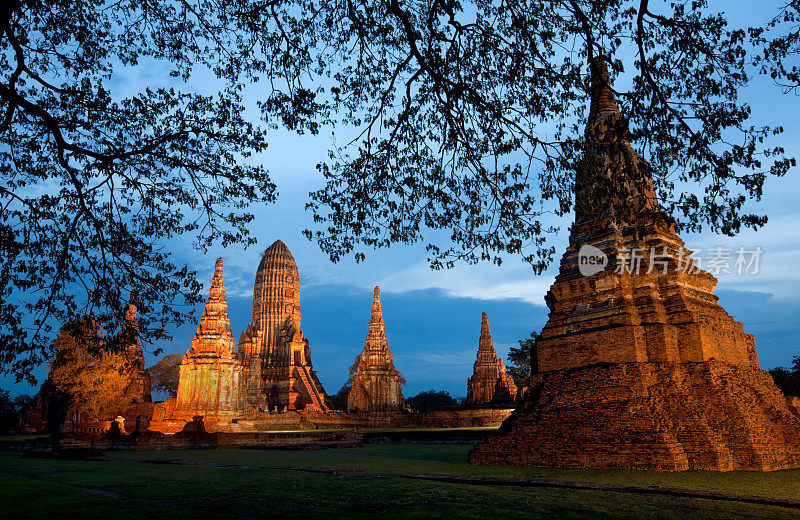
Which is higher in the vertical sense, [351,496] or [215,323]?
[215,323]

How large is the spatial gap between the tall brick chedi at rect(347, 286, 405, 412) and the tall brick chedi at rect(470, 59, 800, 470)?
33.2m

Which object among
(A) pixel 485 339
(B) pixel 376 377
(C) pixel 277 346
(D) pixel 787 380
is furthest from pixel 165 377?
(D) pixel 787 380

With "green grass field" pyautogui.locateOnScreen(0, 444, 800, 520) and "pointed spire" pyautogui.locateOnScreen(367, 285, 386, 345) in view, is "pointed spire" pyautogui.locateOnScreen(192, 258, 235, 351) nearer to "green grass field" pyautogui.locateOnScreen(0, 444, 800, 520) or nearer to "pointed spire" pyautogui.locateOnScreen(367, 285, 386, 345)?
"pointed spire" pyautogui.locateOnScreen(367, 285, 386, 345)

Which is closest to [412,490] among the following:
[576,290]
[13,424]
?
[576,290]

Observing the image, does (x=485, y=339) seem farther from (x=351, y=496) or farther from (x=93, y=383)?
(x=351, y=496)

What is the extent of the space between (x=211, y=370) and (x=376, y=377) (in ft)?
48.2

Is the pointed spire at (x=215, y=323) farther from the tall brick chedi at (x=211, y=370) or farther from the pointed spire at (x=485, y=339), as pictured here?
the pointed spire at (x=485, y=339)

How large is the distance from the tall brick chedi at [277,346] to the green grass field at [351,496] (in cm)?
4114

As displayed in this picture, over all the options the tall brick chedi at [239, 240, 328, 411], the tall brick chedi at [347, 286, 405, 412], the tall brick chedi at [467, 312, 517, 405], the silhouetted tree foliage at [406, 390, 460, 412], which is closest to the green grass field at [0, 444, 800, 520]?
the tall brick chedi at [467, 312, 517, 405]

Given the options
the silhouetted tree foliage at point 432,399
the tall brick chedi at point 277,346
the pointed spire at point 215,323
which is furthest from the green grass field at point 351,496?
the silhouetted tree foliage at point 432,399

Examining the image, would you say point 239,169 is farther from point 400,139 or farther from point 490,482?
point 490,482

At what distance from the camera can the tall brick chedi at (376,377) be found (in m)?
46.3

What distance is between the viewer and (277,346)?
55.8 meters

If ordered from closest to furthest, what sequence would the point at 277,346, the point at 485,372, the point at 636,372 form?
1. the point at 636,372
2. the point at 485,372
3. the point at 277,346
